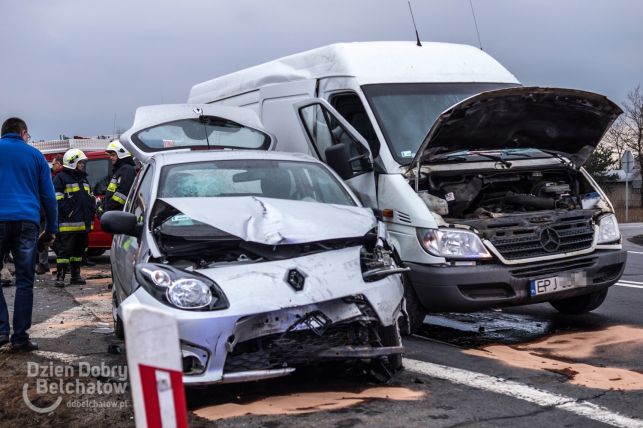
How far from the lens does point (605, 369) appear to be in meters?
5.70

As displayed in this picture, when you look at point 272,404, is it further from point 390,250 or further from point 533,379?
point 533,379

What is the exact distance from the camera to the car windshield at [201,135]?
8.59 metres

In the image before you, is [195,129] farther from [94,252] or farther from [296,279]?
[94,252]

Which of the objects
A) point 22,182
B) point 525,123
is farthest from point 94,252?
point 525,123

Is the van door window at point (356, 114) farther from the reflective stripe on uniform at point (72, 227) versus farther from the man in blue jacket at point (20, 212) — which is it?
the reflective stripe on uniform at point (72, 227)

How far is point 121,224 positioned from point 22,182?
5.55 ft

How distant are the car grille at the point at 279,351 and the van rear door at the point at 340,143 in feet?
8.96

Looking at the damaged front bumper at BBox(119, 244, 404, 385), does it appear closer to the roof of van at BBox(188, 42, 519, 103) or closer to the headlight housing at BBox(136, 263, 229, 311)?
the headlight housing at BBox(136, 263, 229, 311)

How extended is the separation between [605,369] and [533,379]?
676mm

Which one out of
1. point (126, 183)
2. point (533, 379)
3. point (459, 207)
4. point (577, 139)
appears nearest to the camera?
point (533, 379)

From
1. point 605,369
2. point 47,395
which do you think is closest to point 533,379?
point 605,369

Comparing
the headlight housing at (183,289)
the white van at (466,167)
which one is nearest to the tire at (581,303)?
the white van at (466,167)

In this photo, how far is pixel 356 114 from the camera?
8062 millimetres

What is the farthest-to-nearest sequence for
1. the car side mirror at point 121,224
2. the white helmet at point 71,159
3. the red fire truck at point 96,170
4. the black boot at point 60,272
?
the red fire truck at point 96,170 < the white helmet at point 71,159 < the black boot at point 60,272 < the car side mirror at point 121,224
